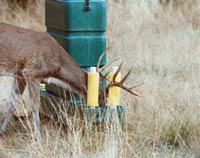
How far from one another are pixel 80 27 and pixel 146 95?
150cm

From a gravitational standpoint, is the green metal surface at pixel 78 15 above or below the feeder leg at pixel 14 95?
above

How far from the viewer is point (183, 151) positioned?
7965mm

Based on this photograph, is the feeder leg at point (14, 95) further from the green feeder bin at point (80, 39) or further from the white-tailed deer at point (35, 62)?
the green feeder bin at point (80, 39)

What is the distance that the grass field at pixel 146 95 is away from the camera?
769 centimetres

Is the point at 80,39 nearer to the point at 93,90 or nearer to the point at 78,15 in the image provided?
the point at 78,15

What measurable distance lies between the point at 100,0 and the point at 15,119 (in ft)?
5.42

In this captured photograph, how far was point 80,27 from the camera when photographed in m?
8.38

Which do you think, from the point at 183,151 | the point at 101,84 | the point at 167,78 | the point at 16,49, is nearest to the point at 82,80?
the point at 101,84

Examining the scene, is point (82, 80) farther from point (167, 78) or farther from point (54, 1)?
point (167, 78)

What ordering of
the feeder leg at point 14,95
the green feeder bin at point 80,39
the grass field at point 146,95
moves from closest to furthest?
the grass field at point 146,95
the green feeder bin at point 80,39
the feeder leg at point 14,95

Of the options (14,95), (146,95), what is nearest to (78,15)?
(14,95)

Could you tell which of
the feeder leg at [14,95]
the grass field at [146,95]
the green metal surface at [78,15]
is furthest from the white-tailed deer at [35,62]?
the grass field at [146,95]

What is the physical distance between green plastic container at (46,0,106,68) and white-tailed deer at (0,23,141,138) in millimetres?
125

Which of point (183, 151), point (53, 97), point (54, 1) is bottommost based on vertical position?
point (183, 151)
